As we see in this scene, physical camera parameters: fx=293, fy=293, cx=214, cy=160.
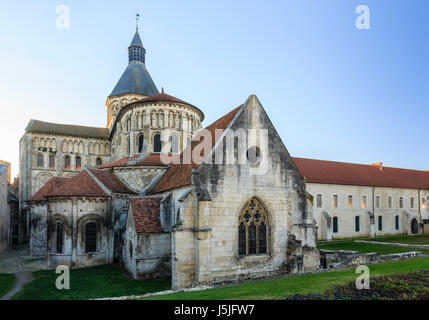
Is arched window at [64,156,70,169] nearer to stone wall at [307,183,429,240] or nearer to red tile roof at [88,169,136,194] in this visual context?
red tile roof at [88,169,136,194]

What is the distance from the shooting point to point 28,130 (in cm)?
4562

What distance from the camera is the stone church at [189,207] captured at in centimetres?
1536

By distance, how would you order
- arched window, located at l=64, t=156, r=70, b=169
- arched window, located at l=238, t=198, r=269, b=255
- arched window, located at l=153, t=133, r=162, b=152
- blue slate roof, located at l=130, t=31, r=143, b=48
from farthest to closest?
blue slate roof, located at l=130, t=31, r=143, b=48
arched window, located at l=64, t=156, r=70, b=169
arched window, located at l=153, t=133, r=162, b=152
arched window, located at l=238, t=198, r=269, b=255

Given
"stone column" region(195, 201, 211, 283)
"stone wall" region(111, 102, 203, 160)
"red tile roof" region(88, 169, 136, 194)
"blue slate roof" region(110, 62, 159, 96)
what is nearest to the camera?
"stone column" region(195, 201, 211, 283)

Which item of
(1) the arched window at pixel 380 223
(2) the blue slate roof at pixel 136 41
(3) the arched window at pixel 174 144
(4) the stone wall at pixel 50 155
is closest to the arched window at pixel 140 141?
(3) the arched window at pixel 174 144

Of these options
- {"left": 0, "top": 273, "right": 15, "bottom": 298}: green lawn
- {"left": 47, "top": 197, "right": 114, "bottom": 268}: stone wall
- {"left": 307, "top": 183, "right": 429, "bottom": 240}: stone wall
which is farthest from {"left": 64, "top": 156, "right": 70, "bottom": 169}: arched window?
{"left": 307, "top": 183, "right": 429, "bottom": 240}: stone wall

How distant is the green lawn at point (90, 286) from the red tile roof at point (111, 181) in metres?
6.70

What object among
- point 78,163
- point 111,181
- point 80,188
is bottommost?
point 80,188

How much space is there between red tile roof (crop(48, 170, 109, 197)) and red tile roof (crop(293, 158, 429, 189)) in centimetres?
2509

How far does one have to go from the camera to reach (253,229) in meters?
16.8

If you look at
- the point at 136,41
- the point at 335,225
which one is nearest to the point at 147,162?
the point at 335,225

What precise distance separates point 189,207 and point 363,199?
114 ft

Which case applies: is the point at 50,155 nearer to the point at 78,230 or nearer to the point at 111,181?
the point at 111,181

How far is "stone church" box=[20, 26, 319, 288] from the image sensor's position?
15359 millimetres
